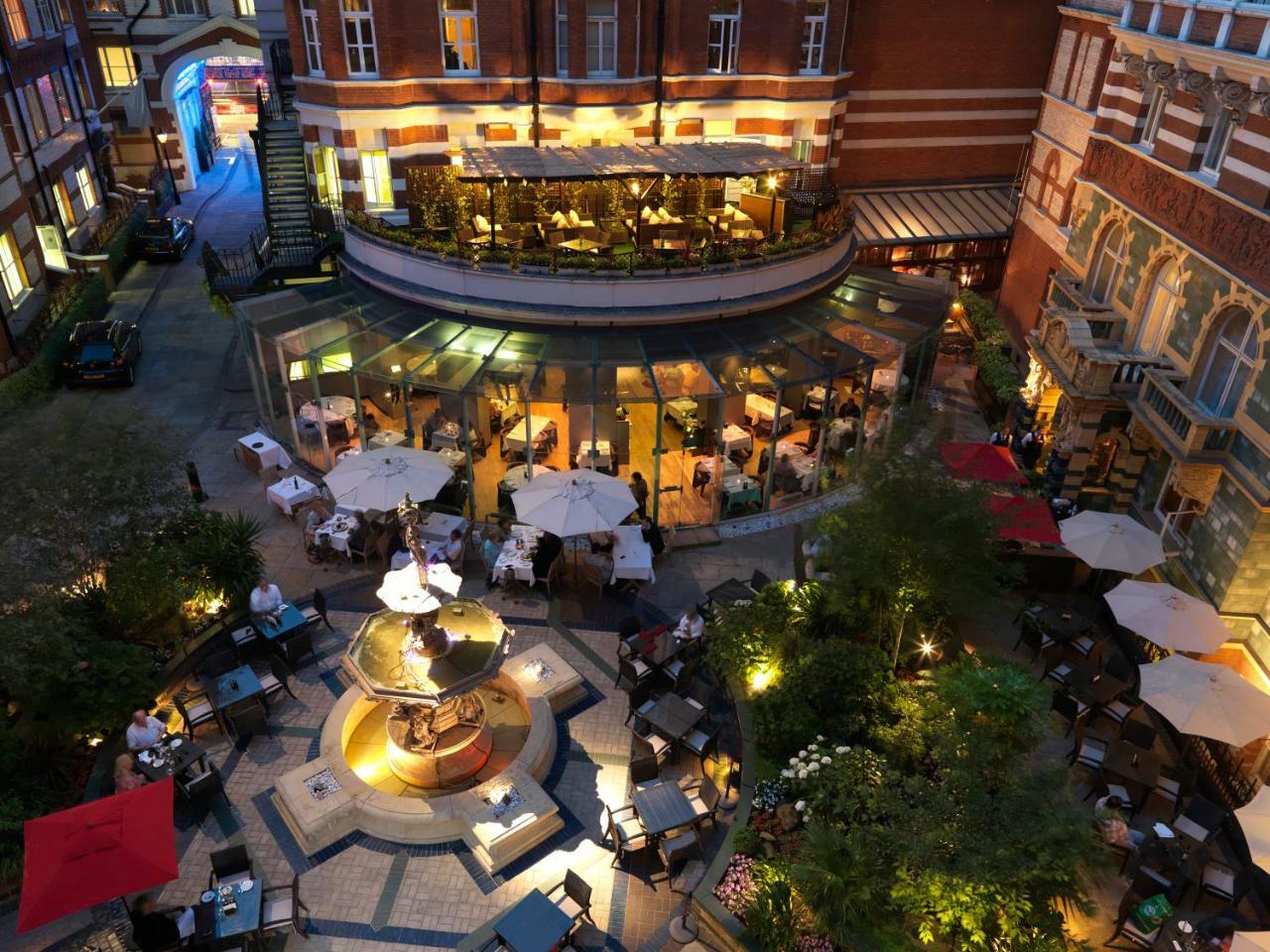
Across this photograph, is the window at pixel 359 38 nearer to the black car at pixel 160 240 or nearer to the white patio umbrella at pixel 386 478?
the white patio umbrella at pixel 386 478

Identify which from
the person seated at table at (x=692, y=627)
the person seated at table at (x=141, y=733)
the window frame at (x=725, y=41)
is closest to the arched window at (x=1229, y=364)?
the person seated at table at (x=692, y=627)

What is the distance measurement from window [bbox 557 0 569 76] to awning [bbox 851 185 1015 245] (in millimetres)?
11354

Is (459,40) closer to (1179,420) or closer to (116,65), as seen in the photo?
(1179,420)

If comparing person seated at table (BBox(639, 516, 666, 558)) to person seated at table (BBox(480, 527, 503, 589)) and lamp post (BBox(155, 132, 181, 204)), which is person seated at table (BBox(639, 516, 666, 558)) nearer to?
person seated at table (BBox(480, 527, 503, 589))

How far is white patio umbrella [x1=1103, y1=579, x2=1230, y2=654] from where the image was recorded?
1484 cm

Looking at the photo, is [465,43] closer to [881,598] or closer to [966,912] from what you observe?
[881,598]

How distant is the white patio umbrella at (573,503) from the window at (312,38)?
16121mm

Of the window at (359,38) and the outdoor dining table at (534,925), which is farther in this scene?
the window at (359,38)

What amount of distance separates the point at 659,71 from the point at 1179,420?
18.5 m

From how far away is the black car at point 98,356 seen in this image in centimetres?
2686

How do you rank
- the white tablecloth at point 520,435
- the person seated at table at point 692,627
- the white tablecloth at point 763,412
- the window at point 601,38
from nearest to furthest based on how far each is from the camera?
the person seated at table at point 692,627 < the white tablecloth at point 520,435 < the white tablecloth at point 763,412 < the window at point 601,38

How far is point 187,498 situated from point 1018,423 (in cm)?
2151

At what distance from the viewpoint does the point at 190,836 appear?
13.3 m

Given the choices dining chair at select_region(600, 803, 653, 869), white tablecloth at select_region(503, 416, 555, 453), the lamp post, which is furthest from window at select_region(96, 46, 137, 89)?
dining chair at select_region(600, 803, 653, 869)
